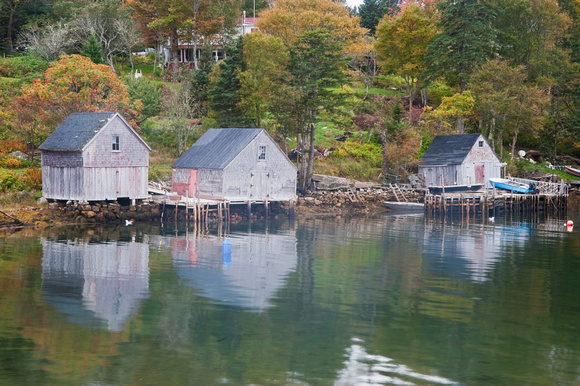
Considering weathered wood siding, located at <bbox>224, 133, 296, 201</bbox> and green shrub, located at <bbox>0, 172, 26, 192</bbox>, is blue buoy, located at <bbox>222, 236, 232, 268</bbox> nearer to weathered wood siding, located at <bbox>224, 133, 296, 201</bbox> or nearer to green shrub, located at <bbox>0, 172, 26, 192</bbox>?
weathered wood siding, located at <bbox>224, 133, 296, 201</bbox>

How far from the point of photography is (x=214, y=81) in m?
70.6

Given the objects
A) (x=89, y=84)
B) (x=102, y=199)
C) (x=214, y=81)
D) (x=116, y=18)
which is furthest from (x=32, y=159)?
(x=116, y=18)

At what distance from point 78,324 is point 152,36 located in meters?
74.4

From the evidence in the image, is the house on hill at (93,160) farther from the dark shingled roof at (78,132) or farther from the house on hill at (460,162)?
the house on hill at (460,162)

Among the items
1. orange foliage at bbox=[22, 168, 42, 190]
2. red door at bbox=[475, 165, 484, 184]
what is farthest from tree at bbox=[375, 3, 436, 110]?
orange foliage at bbox=[22, 168, 42, 190]

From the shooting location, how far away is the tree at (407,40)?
79500mm

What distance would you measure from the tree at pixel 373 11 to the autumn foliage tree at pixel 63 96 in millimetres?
57787

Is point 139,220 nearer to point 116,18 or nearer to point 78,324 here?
point 78,324

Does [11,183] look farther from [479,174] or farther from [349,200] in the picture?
[479,174]

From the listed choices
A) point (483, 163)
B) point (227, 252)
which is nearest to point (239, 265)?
point (227, 252)

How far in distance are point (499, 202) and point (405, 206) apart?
935 centimetres

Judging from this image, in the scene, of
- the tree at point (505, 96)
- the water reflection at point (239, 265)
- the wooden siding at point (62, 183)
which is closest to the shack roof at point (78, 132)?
the wooden siding at point (62, 183)

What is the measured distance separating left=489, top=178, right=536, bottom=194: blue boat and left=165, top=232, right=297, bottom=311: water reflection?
1169 inches

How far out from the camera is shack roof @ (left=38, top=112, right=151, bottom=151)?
153ft
